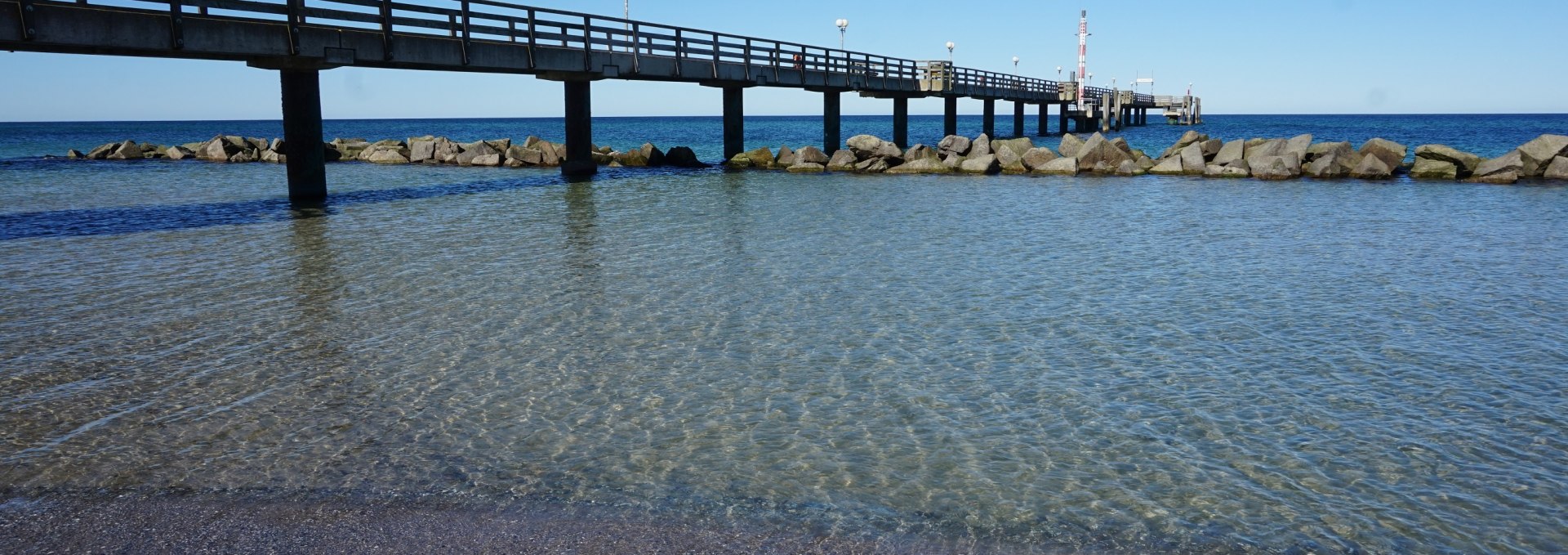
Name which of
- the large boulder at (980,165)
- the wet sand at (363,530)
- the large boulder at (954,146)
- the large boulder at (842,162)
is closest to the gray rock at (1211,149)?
the large boulder at (980,165)

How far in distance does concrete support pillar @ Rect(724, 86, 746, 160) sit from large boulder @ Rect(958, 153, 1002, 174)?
8340 millimetres

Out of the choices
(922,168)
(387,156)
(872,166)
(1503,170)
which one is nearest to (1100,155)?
(922,168)

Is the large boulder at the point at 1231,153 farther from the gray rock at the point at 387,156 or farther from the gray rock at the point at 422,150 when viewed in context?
the gray rock at the point at 387,156

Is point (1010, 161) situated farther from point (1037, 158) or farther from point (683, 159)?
point (683, 159)

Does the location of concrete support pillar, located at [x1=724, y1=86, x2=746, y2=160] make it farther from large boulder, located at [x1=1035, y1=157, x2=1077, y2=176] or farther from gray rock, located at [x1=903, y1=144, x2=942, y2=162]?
large boulder, located at [x1=1035, y1=157, x2=1077, y2=176]

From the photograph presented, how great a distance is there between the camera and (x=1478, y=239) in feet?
49.9

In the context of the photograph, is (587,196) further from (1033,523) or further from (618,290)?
(1033,523)

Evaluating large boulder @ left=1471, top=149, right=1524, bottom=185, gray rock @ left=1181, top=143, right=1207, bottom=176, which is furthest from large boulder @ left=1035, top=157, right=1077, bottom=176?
large boulder @ left=1471, top=149, right=1524, bottom=185

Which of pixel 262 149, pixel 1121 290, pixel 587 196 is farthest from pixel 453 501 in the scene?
pixel 262 149

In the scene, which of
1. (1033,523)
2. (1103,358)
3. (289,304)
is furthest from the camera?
(289,304)

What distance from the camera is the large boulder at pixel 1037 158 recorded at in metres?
30.4

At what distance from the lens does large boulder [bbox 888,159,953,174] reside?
102 feet

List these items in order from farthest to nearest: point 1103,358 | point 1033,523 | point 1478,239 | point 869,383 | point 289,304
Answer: point 1478,239
point 289,304
point 1103,358
point 869,383
point 1033,523

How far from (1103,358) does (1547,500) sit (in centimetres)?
324
